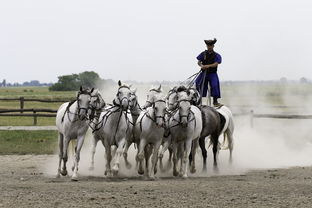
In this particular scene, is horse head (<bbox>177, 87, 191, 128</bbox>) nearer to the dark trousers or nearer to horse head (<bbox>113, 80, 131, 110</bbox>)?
horse head (<bbox>113, 80, 131, 110</bbox>)

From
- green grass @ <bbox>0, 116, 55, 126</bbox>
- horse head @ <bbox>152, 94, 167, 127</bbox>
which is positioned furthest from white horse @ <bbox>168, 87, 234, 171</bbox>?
green grass @ <bbox>0, 116, 55, 126</bbox>

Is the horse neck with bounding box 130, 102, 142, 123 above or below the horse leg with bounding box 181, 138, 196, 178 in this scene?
above

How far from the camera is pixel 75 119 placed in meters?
13.5

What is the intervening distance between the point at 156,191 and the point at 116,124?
113 inches

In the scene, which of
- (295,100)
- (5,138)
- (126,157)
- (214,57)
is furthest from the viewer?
(295,100)

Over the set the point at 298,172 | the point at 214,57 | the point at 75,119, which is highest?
the point at 214,57

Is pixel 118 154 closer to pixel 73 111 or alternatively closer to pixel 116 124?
pixel 116 124

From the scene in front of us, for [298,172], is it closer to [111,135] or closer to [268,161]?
[268,161]

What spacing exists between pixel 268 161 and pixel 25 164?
6895 millimetres

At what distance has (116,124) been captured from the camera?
45.3 feet

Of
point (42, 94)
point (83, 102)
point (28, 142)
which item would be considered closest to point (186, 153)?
point (83, 102)

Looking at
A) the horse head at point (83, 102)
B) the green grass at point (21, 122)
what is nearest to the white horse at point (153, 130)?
the horse head at point (83, 102)

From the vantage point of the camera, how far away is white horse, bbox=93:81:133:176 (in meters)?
13.6

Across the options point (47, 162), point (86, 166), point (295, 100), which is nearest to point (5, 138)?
point (47, 162)
